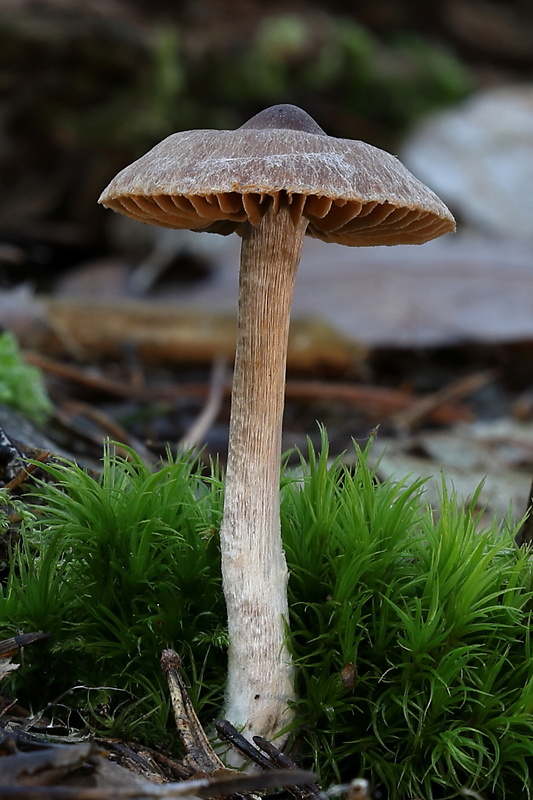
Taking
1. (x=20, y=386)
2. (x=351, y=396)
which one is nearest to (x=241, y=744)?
(x=20, y=386)

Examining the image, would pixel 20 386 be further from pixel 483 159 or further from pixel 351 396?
pixel 483 159

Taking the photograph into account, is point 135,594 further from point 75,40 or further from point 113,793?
point 75,40

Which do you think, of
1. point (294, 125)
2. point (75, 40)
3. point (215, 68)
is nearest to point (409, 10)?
point (215, 68)

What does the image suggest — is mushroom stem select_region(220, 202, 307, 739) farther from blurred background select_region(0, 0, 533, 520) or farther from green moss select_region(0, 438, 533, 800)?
blurred background select_region(0, 0, 533, 520)

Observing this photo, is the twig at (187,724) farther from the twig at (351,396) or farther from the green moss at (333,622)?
the twig at (351,396)

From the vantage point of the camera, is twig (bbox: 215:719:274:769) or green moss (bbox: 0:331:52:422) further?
green moss (bbox: 0:331:52:422)

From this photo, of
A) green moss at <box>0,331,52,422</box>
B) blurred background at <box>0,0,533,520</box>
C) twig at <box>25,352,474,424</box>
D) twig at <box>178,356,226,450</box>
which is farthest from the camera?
blurred background at <box>0,0,533,520</box>

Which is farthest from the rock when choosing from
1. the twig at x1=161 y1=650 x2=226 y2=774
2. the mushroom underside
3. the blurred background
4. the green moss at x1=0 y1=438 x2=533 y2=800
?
the twig at x1=161 y1=650 x2=226 y2=774

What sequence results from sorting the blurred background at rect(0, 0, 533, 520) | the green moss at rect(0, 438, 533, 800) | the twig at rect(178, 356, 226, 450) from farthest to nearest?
the blurred background at rect(0, 0, 533, 520) < the twig at rect(178, 356, 226, 450) < the green moss at rect(0, 438, 533, 800)
